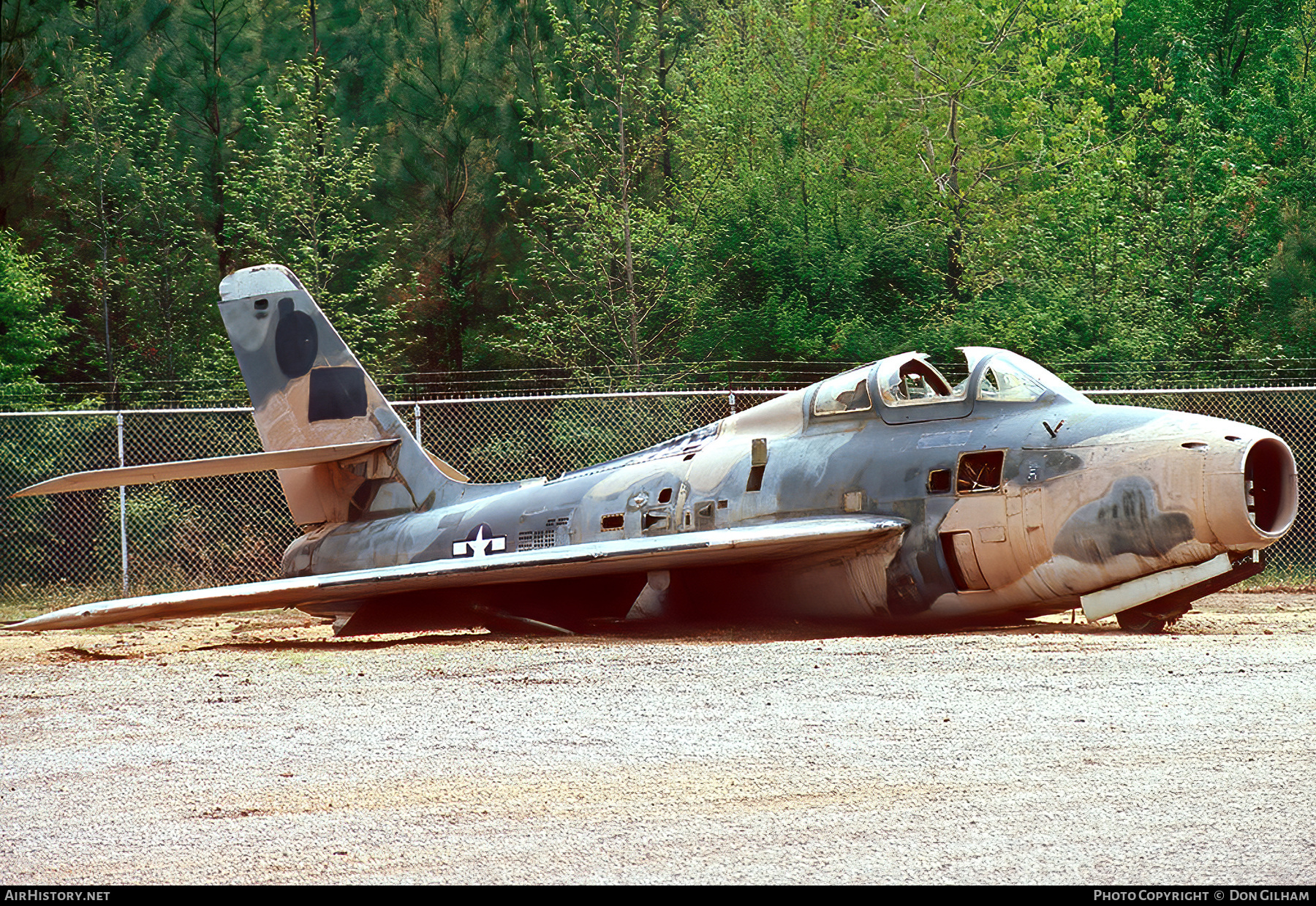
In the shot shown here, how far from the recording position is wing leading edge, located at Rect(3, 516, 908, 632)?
11.8m

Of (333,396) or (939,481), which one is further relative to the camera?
(333,396)

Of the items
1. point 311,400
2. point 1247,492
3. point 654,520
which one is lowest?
point 654,520

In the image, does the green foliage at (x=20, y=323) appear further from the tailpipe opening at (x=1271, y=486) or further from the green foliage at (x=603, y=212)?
the tailpipe opening at (x=1271, y=486)

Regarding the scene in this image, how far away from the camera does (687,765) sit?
6.68m

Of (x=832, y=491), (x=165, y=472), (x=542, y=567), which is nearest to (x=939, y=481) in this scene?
(x=832, y=491)

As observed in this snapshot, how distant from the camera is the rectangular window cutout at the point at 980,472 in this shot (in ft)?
38.1

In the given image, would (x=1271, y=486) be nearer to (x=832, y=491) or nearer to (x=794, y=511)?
(x=832, y=491)

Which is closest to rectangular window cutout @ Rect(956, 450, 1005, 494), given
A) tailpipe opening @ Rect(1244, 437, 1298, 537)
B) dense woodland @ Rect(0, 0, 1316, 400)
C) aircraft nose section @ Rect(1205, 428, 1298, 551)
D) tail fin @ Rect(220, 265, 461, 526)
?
aircraft nose section @ Rect(1205, 428, 1298, 551)

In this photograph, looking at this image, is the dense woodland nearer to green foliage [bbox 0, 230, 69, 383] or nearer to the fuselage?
green foliage [bbox 0, 230, 69, 383]

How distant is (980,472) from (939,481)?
14.2 inches

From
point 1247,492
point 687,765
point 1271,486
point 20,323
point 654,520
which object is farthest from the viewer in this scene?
point 20,323

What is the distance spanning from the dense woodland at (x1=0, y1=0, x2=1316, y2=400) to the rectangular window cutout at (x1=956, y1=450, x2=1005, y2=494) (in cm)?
1333

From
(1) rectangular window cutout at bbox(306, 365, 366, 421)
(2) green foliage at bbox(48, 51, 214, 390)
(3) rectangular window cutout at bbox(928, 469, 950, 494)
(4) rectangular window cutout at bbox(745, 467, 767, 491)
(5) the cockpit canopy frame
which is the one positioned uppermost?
(2) green foliage at bbox(48, 51, 214, 390)
